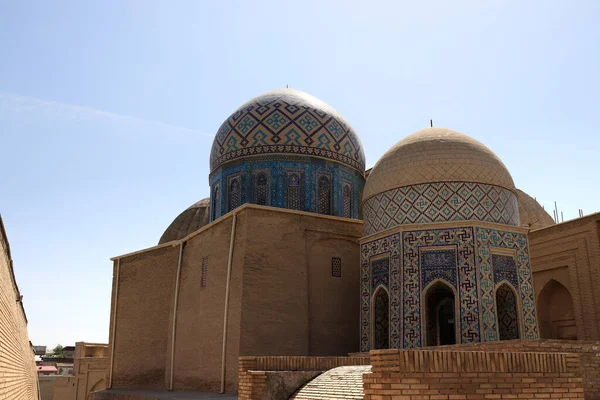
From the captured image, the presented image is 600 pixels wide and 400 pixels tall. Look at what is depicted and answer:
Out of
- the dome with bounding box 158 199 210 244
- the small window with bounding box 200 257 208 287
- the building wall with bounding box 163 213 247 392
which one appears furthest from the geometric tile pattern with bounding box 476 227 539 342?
the dome with bounding box 158 199 210 244

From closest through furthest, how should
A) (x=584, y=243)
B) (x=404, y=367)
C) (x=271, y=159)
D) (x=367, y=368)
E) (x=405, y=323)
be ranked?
1. (x=404, y=367)
2. (x=367, y=368)
3. (x=405, y=323)
4. (x=584, y=243)
5. (x=271, y=159)

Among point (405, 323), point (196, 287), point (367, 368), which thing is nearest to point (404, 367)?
point (367, 368)

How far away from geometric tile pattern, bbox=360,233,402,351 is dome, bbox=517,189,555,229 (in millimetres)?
5658

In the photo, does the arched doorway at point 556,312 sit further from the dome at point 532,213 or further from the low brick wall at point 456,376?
the low brick wall at point 456,376

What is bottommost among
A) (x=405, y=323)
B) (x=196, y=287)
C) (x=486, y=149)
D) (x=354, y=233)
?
(x=405, y=323)

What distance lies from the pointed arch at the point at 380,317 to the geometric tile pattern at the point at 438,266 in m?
0.88

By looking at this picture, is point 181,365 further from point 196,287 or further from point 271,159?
point 271,159

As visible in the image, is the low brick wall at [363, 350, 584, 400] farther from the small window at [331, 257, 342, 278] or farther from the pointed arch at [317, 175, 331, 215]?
the pointed arch at [317, 175, 331, 215]

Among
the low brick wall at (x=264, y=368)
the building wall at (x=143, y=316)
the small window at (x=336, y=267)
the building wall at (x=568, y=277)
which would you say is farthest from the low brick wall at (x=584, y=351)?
the building wall at (x=143, y=316)

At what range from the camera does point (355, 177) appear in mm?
15047

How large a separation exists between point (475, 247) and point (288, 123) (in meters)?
5.85

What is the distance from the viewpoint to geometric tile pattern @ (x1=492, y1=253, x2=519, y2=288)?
10293 millimetres

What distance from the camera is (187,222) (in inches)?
766

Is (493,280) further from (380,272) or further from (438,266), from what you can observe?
(380,272)
